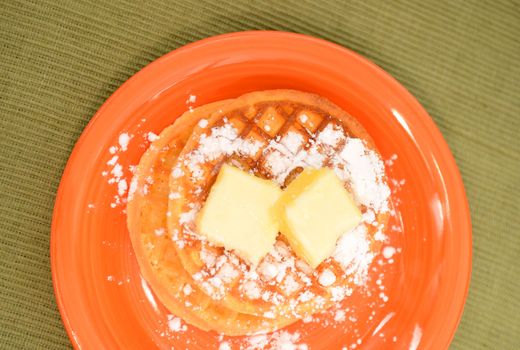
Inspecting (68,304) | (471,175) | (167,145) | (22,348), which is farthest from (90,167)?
(471,175)

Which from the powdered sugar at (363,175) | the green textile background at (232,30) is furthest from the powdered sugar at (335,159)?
the green textile background at (232,30)

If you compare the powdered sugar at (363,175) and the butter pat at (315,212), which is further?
the powdered sugar at (363,175)

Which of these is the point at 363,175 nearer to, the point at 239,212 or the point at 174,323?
the point at 239,212

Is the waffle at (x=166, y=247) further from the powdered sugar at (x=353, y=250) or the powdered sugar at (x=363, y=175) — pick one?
the powdered sugar at (x=363, y=175)

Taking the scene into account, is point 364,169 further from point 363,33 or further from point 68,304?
point 68,304

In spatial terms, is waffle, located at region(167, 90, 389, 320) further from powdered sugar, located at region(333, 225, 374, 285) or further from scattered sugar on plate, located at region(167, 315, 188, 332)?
scattered sugar on plate, located at region(167, 315, 188, 332)

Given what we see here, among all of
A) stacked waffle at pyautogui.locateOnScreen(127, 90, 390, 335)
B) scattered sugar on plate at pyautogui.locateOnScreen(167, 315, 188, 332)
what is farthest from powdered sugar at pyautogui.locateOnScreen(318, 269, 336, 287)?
scattered sugar on plate at pyautogui.locateOnScreen(167, 315, 188, 332)
